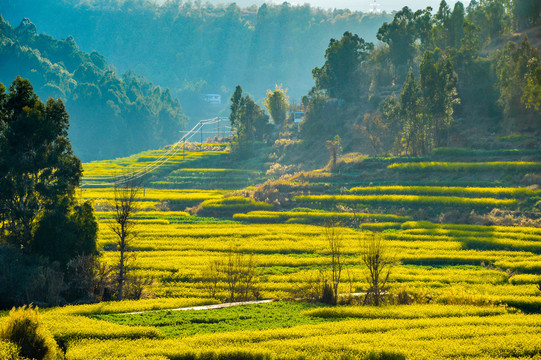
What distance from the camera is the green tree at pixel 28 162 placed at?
28438 millimetres

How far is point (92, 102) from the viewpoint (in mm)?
140375

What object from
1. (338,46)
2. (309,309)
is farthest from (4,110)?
(338,46)

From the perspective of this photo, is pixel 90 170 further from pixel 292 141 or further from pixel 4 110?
pixel 4 110

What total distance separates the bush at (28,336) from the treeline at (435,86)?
46436mm

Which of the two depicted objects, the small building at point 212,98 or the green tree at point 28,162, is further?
the small building at point 212,98

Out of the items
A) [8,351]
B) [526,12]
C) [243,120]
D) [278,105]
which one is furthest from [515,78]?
[8,351]

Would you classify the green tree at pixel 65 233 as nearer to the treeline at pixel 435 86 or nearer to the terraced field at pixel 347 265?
the terraced field at pixel 347 265

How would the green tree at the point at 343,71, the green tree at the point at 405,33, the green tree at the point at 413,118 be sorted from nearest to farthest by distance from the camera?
1. the green tree at the point at 413,118
2. the green tree at the point at 405,33
3. the green tree at the point at 343,71

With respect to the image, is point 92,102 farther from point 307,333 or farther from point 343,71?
point 307,333

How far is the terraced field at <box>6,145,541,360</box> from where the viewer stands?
17.6 meters

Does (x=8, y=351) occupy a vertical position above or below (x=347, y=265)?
below

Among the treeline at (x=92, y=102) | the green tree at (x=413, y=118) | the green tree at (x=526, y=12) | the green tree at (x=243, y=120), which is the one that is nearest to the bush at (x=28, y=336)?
the green tree at (x=413, y=118)

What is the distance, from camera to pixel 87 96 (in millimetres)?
139875

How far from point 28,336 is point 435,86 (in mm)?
51524
